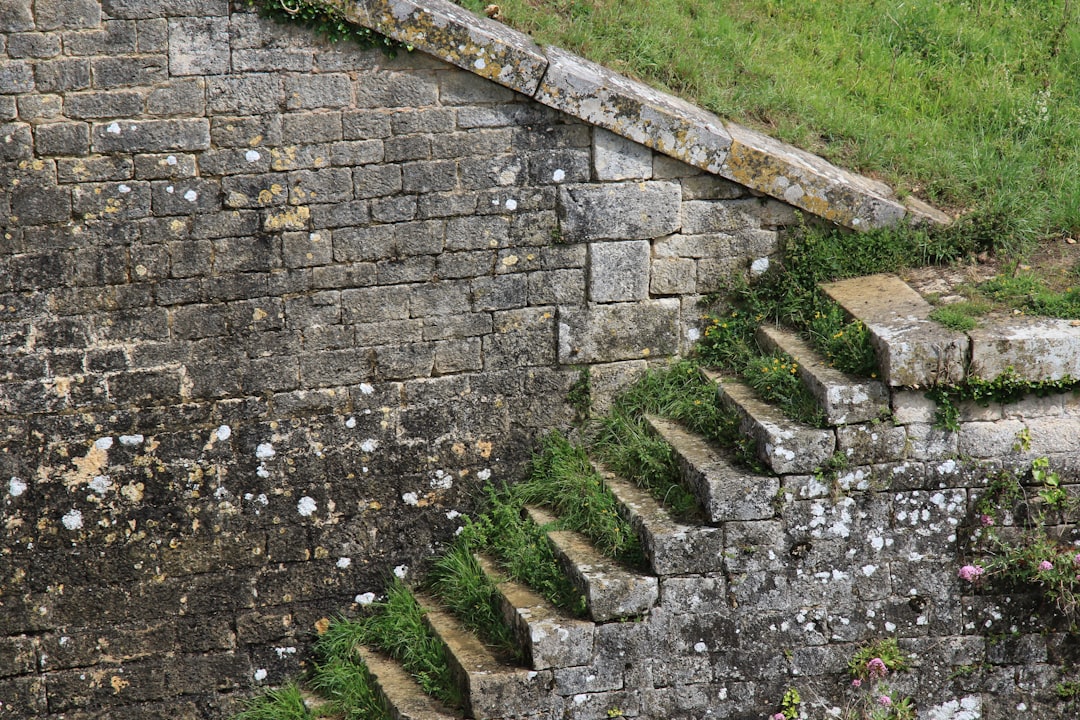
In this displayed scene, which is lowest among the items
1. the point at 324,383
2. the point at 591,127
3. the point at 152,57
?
the point at 324,383

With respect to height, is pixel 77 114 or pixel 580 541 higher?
pixel 77 114

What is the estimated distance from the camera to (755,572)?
4.67 metres

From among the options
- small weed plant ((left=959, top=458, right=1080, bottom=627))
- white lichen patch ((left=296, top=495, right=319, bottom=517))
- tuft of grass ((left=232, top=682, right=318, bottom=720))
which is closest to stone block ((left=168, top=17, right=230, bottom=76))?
white lichen patch ((left=296, top=495, right=319, bottom=517))

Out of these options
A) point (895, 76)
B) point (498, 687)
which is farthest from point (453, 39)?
point (895, 76)

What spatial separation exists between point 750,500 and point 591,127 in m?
2.11

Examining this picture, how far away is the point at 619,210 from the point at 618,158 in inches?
11.0

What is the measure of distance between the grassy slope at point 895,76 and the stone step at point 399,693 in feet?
11.9

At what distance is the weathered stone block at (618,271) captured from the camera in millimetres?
5230

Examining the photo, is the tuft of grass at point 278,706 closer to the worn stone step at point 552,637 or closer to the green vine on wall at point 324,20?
the worn stone step at point 552,637

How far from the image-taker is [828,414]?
4.61m

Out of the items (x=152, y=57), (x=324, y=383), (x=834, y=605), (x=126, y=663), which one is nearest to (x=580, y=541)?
(x=834, y=605)

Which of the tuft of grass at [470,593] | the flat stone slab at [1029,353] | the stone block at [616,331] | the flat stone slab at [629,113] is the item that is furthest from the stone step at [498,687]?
the flat stone slab at [629,113]

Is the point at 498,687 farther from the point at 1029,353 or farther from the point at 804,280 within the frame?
the point at 1029,353

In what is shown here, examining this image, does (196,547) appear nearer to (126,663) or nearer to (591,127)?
(126,663)
